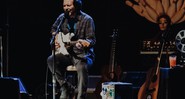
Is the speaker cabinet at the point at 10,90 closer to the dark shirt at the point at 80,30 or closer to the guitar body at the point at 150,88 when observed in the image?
the dark shirt at the point at 80,30

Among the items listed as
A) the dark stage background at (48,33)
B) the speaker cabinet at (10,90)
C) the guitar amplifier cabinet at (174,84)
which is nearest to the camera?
the speaker cabinet at (10,90)

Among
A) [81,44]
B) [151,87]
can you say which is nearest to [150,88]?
[151,87]

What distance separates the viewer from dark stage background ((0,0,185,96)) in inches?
322

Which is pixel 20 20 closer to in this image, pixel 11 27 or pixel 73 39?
pixel 11 27

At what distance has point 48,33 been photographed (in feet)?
26.9

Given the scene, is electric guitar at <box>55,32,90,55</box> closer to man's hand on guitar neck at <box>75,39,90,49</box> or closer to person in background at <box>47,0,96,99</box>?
person in background at <box>47,0,96,99</box>

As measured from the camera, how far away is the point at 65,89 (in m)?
6.27

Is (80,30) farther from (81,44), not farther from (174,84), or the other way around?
(174,84)

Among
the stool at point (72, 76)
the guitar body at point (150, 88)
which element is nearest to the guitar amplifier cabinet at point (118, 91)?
the guitar body at point (150, 88)

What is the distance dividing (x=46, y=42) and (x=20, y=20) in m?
0.63

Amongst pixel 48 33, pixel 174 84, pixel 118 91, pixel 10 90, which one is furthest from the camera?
pixel 48 33

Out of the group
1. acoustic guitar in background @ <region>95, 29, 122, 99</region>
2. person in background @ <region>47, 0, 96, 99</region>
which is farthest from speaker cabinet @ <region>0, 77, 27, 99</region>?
acoustic guitar in background @ <region>95, 29, 122, 99</region>

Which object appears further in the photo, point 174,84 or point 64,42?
point 64,42

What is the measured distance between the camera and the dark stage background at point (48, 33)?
26.8 ft
